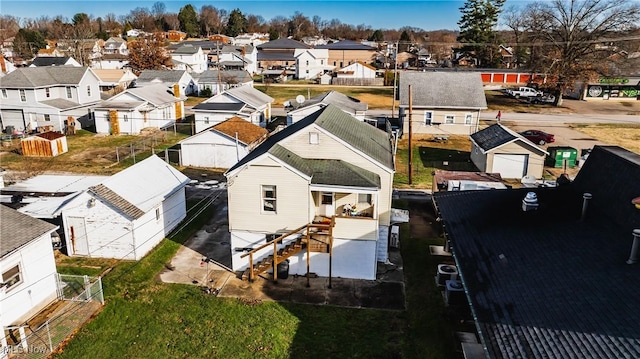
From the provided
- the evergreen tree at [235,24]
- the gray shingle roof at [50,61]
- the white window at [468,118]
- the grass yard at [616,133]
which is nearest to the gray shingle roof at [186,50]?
the gray shingle roof at [50,61]

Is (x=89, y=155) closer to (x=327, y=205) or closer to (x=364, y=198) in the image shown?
(x=327, y=205)

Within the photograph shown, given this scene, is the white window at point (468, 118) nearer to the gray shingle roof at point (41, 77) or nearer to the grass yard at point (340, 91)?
the grass yard at point (340, 91)

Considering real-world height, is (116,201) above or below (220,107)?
below

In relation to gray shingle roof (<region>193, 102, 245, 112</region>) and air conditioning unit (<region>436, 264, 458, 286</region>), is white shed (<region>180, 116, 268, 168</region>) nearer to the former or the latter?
gray shingle roof (<region>193, 102, 245, 112</region>)

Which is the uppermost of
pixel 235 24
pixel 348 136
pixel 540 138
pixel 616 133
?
pixel 235 24

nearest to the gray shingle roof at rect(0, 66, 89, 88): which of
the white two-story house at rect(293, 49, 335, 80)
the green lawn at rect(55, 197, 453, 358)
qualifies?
the green lawn at rect(55, 197, 453, 358)

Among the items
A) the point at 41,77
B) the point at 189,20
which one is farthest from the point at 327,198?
the point at 189,20
